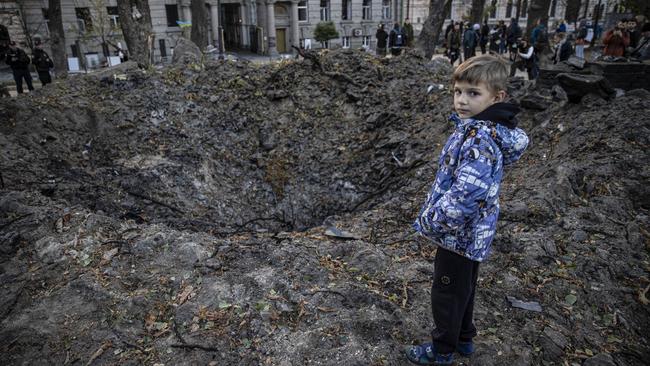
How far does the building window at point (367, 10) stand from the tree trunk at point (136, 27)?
22288 mm

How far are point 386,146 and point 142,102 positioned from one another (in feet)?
17.3

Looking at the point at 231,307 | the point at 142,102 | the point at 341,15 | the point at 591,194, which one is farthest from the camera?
the point at 341,15

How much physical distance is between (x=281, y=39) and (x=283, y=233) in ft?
94.4

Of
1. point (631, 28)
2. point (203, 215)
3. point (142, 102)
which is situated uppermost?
point (631, 28)

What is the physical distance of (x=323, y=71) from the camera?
9.88 m

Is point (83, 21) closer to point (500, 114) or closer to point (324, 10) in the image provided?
point (324, 10)

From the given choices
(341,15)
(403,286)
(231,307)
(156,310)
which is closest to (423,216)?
(403,286)

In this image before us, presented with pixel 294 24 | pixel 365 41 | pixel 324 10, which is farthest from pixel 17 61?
pixel 365 41

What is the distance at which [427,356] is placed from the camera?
2.74m

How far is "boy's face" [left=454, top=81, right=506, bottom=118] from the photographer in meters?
2.27

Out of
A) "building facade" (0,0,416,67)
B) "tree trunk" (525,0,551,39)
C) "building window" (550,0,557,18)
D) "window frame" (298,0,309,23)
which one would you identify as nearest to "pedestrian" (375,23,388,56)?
"building facade" (0,0,416,67)

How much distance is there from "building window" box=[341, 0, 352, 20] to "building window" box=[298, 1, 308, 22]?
2995 mm

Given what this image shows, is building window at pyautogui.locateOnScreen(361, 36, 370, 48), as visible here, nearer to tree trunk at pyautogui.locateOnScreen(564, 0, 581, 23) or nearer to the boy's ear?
tree trunk at pyautogui.locateOnScreen(564, 0, 581, 23)

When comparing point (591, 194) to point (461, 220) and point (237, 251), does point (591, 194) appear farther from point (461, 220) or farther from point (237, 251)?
point (237, 251)
